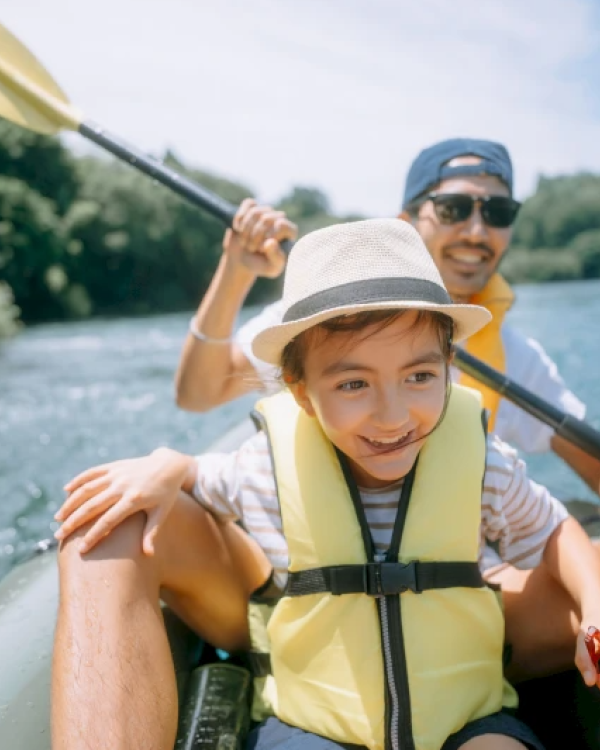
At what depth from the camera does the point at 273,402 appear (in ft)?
4.23

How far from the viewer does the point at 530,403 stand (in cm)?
162

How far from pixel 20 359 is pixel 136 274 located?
13755 millimetres

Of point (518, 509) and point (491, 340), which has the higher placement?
point (491, 340)

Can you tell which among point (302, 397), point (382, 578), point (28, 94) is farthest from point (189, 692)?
point (28, 94)

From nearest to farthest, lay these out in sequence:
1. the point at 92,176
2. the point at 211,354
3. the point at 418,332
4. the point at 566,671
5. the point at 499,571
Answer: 1. the point at 418,332
2. the point at 566,671
3. the point at 499,571
4. the point at 211,354
5. the point at 92,176

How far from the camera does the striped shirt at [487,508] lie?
3.74 feet

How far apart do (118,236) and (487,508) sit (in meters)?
22.2

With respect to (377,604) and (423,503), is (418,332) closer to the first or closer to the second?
(423,503)

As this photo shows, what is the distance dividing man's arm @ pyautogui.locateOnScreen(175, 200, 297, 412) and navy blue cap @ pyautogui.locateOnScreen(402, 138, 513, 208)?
1.25ft

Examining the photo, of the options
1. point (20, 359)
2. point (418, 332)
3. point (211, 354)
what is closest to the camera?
Result: point (418, 332)

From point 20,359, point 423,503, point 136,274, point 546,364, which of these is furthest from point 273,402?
point 136,274

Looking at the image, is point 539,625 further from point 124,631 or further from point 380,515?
point 124,631

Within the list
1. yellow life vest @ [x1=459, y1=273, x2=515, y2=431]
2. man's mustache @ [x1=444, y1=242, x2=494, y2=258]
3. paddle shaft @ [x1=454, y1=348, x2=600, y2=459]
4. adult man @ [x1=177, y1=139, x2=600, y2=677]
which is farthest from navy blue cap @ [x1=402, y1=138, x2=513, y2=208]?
paddle shaft @ [x1=454, y1=348, x2=600, y2=459]

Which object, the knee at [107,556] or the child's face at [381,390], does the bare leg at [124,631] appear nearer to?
the knee at [107,556]
